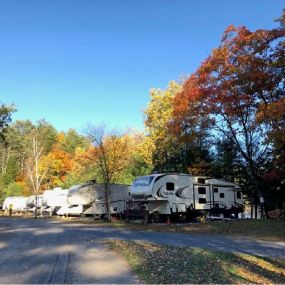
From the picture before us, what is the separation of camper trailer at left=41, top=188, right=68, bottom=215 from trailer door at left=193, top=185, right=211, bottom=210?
1430 centimetres

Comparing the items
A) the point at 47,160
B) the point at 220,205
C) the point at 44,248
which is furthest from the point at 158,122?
the point at 44,248

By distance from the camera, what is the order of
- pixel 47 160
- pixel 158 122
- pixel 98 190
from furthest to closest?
pixel 47 160
pixel 158 122
pixel 98 190

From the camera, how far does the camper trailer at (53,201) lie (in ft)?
138

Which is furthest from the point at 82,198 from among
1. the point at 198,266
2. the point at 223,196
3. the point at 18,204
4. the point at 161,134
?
the point at 198,266

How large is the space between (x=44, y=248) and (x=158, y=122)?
32.2 meters

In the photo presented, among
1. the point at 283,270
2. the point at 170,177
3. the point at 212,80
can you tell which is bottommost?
the point at 283,270

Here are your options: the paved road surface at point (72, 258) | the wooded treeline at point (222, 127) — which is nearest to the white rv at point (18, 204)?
the wooded treeline at point (222, 127)

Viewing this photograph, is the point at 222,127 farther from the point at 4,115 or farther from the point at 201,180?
the point at 4,115

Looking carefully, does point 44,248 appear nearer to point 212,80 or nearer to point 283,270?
point 283,270

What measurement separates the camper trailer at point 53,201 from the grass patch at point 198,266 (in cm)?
2910

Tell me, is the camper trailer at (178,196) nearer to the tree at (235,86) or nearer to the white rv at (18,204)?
the tree at (235,86)

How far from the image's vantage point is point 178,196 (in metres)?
29.7

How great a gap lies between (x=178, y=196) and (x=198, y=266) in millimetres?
19593

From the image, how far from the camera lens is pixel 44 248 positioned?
45.6 feet
